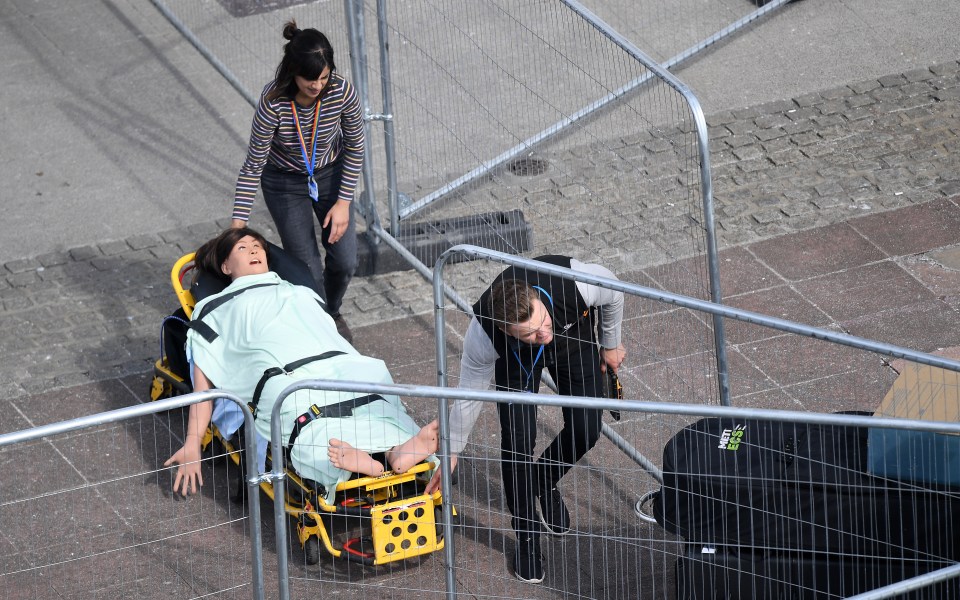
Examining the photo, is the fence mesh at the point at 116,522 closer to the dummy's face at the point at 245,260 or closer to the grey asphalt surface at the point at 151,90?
the dummy's face at the point at 245,260

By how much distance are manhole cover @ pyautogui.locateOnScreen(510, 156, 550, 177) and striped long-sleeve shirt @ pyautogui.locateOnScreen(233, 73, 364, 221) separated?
99cm

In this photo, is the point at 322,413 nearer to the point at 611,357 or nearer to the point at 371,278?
the point at 611,357

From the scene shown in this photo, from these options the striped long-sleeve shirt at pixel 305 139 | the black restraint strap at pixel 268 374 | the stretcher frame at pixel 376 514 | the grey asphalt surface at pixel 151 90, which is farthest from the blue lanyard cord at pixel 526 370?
the grey asphalt surface at pixel 151 90

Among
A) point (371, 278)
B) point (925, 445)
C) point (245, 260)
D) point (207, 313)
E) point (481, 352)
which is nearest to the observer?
point (925, 445)

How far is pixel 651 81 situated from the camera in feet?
19.9

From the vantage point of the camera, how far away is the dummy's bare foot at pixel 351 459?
5.20 meters

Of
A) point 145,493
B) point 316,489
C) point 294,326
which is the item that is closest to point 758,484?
point 316,489

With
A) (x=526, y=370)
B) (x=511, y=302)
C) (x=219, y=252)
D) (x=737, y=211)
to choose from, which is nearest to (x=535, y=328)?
(x=511, y=302)

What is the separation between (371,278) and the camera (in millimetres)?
7797

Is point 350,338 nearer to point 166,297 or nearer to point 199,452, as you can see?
point 166,297

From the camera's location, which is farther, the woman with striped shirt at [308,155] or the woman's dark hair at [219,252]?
the woman's dark hair at [219,252]

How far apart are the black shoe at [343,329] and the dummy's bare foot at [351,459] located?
6.11 feet

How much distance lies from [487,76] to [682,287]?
1570mm

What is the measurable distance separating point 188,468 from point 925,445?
2855 mm
